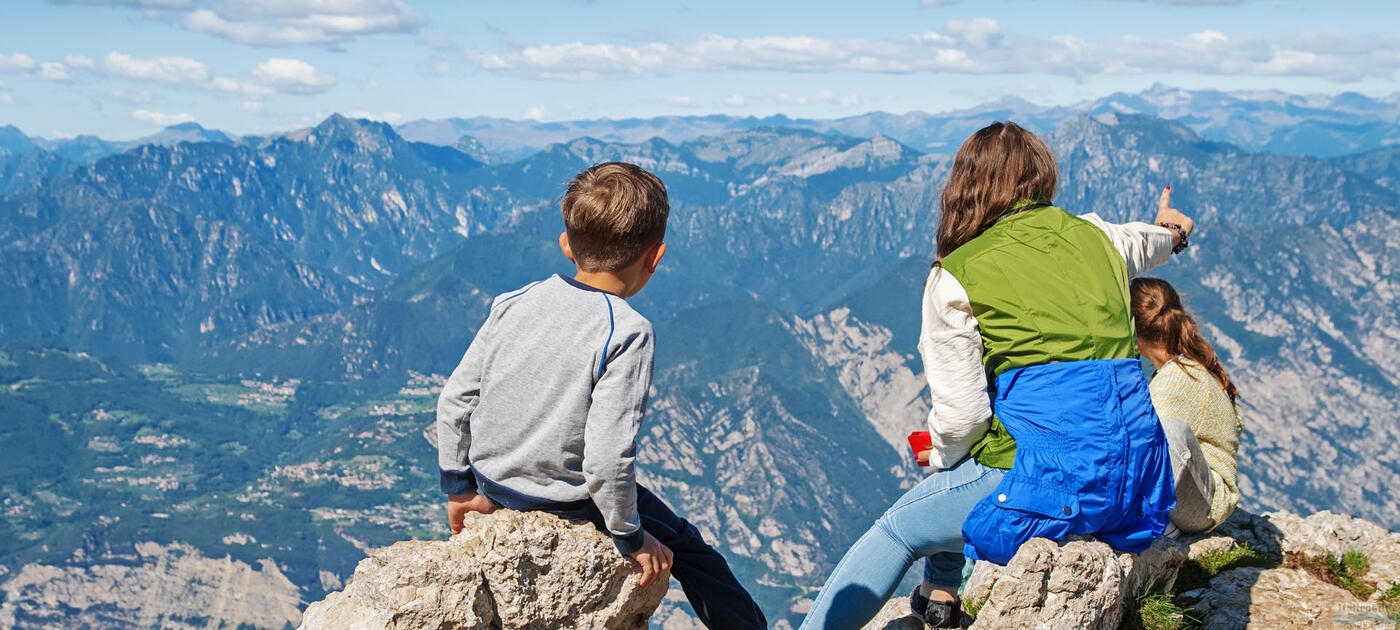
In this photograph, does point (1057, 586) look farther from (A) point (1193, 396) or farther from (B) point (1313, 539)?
(B) point (1313, 539)

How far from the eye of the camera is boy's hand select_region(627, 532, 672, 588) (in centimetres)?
834

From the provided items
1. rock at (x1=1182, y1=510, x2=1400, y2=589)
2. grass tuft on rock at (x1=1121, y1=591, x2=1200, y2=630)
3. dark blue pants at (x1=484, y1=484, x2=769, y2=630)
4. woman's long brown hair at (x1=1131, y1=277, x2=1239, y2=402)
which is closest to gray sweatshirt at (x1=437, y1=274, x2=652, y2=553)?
dark blue pants at (x1=484, y1=484, x2=769, y2=630)

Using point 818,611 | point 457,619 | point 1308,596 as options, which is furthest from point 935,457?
point 1308,596

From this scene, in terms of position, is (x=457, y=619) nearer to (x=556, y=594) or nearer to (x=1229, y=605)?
(x=556, y=594)

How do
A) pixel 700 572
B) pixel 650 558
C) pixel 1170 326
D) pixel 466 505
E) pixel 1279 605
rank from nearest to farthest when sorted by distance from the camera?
pixel 650 558 → pixel 466 505 → pixel 700 572 → pixel 1279 605 → pixel 1170 326

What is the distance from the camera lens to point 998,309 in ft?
27.7

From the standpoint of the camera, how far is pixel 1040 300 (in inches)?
331

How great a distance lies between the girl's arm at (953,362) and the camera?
841 cm

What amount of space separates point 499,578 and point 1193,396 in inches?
326

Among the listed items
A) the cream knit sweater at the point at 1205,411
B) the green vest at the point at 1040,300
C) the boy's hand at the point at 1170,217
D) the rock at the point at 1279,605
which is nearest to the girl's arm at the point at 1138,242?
the boy's hand at the point at 1170,217

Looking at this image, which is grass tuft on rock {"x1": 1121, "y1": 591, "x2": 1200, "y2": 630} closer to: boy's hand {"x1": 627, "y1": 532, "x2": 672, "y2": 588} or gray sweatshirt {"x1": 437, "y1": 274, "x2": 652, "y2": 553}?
boy's hand {"x1": 627, "y1": 532, "x2": 672, "y2": 588}

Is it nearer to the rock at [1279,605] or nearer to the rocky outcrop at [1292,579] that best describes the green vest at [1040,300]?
the rock at [1279,605]

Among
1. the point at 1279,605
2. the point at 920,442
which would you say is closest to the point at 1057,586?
the point at 920,442

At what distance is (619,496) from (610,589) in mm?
1493
